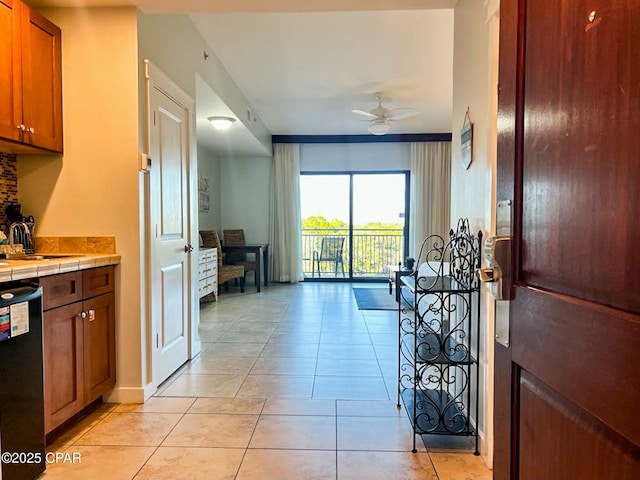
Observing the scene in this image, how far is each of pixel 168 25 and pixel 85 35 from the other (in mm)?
573

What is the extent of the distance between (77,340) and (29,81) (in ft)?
4.61

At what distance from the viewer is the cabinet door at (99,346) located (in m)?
2.08

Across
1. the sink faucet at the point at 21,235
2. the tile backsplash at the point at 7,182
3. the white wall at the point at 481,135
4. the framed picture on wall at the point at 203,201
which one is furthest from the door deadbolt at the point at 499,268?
the framed picture on wall at the point at 203,201

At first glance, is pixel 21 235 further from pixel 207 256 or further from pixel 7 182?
pixel 207 256

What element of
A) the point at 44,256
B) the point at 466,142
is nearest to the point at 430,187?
the point at 466,142

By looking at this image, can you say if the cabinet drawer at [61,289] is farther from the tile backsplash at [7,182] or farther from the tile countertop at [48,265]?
the tile backsplash at [7,182]

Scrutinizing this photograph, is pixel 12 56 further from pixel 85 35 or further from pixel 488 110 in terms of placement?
pixel 488 110

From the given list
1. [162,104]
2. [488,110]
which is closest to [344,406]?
[488,110]

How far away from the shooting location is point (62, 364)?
1.88 metres

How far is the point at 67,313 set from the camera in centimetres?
192

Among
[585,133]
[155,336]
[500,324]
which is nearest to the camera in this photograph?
[585,133]

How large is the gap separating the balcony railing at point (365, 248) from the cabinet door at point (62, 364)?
222 inches

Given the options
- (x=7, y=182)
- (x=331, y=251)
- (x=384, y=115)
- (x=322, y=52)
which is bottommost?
(x=331, y=251)

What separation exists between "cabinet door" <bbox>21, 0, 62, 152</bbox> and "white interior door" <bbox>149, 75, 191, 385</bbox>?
0.52 metres
